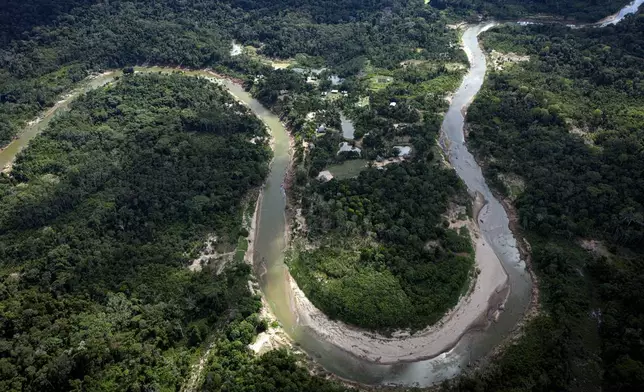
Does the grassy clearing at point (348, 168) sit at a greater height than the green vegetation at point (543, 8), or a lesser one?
lesser

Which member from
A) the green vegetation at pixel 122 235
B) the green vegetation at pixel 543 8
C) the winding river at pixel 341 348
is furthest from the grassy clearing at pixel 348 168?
the green vegetation at pixel 543 8

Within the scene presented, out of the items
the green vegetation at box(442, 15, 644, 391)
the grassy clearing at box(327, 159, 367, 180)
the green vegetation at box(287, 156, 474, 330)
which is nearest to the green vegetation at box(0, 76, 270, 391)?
the green vegetation at box(287, 156, 474, 330)

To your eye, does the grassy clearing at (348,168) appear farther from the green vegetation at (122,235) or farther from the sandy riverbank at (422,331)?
the sandy riverbank at (422,331)

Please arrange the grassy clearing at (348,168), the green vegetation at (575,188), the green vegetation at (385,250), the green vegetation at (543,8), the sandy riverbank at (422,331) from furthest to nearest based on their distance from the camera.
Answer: the green vegetation at (543,8) < the grassy clearing at (348,168) < the green vegetation at (385,250) < the sandy riverbank at (422,331) < the green vegetation at (575,188)

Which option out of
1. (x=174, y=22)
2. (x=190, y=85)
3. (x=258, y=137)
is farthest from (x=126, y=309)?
(x=174, y=22)

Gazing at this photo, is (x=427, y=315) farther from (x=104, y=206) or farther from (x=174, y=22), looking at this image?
(x=174, y=22)

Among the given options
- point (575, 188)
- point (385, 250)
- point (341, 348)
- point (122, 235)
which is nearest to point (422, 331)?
point (341, 348)
